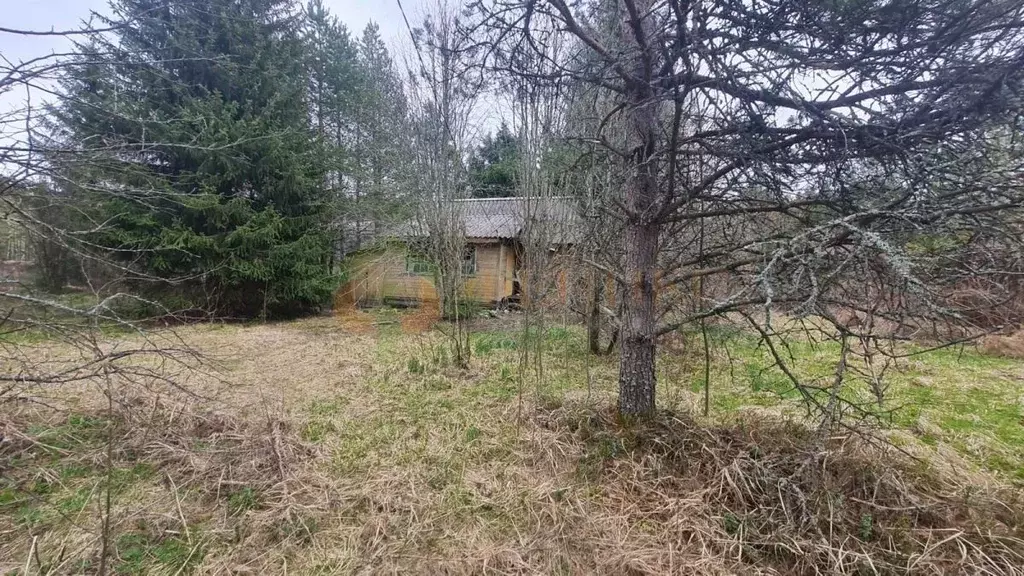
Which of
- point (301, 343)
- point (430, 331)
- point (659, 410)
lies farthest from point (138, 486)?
point (430, 331)

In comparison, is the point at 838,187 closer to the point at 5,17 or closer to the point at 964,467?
the point at 964,467

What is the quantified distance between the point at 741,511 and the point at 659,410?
917 mm

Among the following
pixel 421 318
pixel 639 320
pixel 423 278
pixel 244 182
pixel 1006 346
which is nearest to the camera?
pixel 639 320

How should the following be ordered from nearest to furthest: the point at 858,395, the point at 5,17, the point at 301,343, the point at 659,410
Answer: the point at 5,17
the point at 659,410
the point at 858,395
the point at 301,343

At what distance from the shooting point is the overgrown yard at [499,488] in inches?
79.6

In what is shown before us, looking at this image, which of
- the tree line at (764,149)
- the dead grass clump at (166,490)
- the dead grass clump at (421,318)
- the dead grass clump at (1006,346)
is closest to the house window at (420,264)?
the dead grass clump at (421,318)

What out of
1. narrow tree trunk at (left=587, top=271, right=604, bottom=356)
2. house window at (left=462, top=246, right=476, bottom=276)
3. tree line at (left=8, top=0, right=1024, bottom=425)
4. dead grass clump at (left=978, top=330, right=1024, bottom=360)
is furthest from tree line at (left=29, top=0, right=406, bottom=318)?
dead grass clump at (left=978, top=330, right=1024, bottom=360)

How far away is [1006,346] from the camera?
20.7 feet

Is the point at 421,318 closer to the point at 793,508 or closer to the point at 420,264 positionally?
the point at 420,264

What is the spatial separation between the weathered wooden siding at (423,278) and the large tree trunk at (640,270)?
9016 mm

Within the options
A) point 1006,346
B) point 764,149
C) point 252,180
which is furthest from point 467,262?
point 1006,346

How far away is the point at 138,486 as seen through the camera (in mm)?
2584

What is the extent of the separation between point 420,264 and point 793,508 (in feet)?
27.3

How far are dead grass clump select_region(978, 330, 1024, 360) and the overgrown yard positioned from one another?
3.16m
